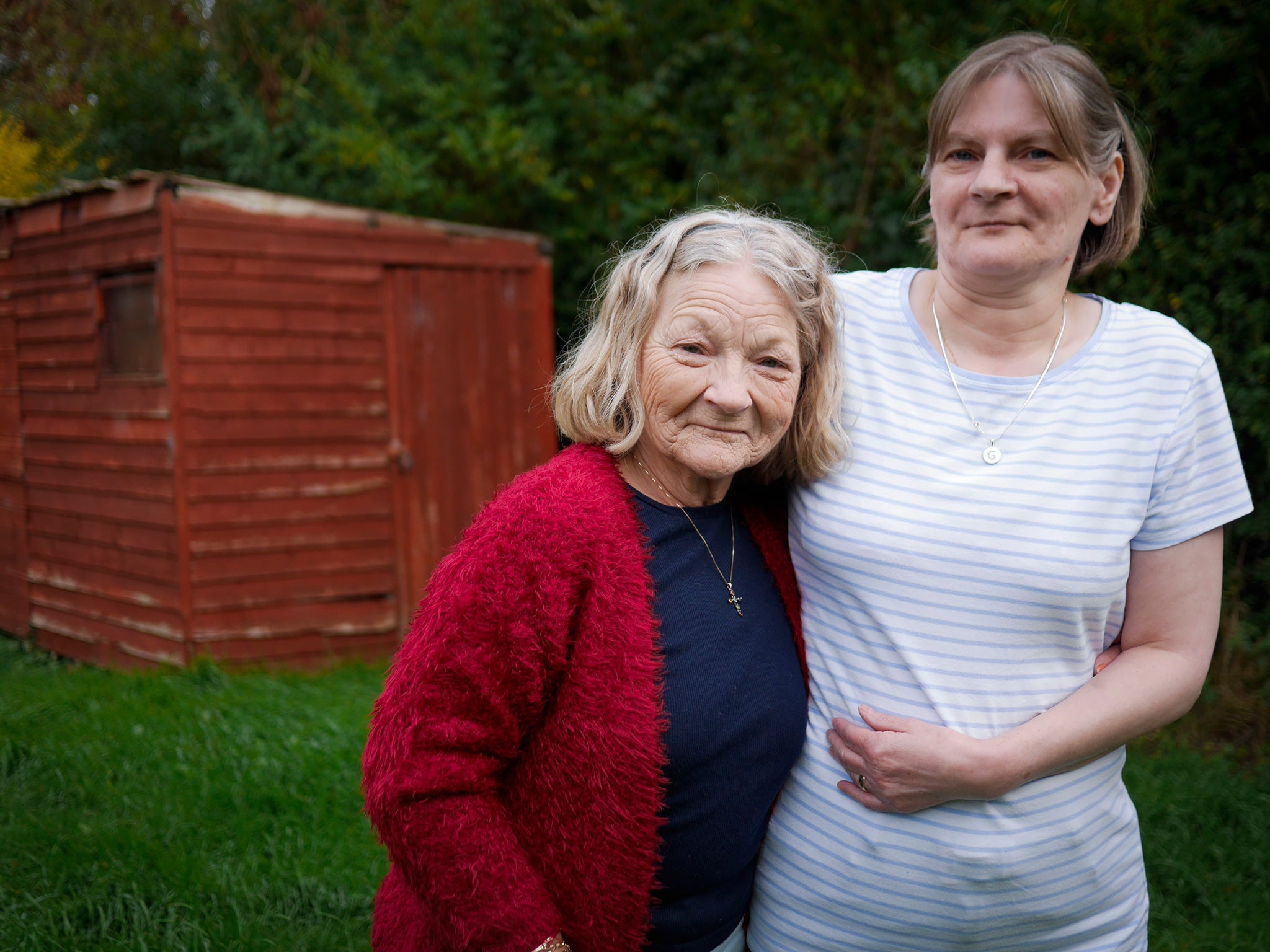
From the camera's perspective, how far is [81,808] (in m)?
3.49

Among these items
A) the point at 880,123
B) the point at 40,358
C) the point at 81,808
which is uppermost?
the point at 880,123

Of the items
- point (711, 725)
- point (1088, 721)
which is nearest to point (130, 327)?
point (711, 725)

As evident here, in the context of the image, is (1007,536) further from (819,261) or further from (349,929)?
(349,929)

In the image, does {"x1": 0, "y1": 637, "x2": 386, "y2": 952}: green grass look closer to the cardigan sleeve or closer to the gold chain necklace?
the cardigan sleeve

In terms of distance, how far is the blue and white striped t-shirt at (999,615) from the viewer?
1.57m

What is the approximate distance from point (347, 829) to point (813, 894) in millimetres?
2144

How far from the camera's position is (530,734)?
5.08 feet

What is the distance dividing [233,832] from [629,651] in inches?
93.7

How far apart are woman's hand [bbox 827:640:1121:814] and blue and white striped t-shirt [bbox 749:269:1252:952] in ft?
0.13

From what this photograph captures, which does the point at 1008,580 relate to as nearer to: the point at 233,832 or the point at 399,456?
the point at 233,832

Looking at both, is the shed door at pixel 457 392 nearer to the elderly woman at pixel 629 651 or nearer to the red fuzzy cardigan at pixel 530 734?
the elderly woman at pixel 629 651

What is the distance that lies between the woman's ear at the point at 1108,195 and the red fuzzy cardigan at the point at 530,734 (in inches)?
39.9

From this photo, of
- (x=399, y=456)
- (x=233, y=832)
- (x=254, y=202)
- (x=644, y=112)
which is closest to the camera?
(x=233, y=832)

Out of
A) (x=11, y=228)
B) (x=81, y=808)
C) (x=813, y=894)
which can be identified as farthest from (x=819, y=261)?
(x=11, y=228)
